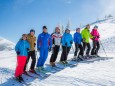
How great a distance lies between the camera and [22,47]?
13.0m

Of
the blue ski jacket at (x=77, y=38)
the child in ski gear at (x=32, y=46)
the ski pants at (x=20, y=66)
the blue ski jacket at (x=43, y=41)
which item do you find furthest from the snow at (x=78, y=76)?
the blue ski jacket at (x=77, y=38)

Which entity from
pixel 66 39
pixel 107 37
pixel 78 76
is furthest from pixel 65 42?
pixel 107 37

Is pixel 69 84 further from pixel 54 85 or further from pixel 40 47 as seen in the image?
pixel 40 47

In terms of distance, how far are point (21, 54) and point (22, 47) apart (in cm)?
37

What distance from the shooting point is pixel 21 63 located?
12.8 metres

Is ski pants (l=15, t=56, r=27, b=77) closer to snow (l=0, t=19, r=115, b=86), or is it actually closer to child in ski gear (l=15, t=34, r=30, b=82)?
child in ski gear (l=15, t=34, r=30, b=82)

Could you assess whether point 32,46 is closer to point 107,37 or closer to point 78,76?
point 78,76

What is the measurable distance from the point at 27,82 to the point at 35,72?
1.23m

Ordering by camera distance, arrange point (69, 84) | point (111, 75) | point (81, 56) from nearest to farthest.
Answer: point (69, 84)
point (111, 75)
point (81, 56)

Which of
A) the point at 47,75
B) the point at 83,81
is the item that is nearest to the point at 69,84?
the point at 83,81

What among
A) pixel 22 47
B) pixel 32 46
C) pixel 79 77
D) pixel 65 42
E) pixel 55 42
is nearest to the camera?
pixel 79 77

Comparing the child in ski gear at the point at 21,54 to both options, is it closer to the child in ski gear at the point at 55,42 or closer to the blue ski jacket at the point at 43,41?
the blue ski jacket at the point at 43,41

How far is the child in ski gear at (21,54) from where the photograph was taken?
1280 centimetres

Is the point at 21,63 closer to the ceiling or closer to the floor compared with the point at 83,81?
closer to the ceiling
